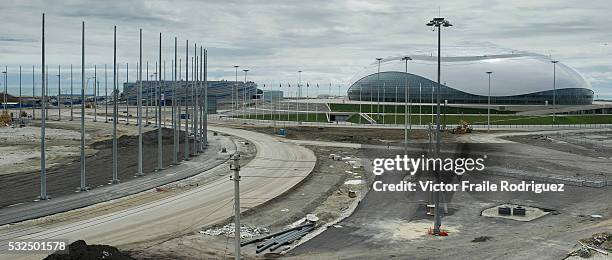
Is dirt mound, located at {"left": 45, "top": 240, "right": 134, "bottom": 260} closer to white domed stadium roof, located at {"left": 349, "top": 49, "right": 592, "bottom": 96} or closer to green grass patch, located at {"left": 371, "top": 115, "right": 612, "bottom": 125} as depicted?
green grass patch, located at {"left": 371, "top": 115, "right": 612, "bottom": 125}

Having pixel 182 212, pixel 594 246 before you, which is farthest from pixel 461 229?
pixel 182 212

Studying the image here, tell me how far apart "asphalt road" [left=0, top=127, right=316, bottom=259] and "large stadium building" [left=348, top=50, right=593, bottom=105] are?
10541cm

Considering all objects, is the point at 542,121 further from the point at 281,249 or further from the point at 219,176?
the point at 281,249

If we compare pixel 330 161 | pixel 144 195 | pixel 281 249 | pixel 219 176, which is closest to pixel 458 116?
pixel 330 161

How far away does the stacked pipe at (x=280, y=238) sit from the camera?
29344 millimetres

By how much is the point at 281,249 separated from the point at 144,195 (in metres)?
16.7

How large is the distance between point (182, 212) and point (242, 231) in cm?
636

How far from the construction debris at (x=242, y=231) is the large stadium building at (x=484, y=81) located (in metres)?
→ 124

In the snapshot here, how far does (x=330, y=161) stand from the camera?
6438 centimetres

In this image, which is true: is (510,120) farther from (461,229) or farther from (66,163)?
(461,229)

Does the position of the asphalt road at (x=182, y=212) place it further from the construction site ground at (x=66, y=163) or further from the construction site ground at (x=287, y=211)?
the construction site ground at (x=66, y=163)

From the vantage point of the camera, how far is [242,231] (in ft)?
106

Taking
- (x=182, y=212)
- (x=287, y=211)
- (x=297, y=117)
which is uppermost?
(x=297, y=117)

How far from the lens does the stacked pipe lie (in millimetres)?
29344
